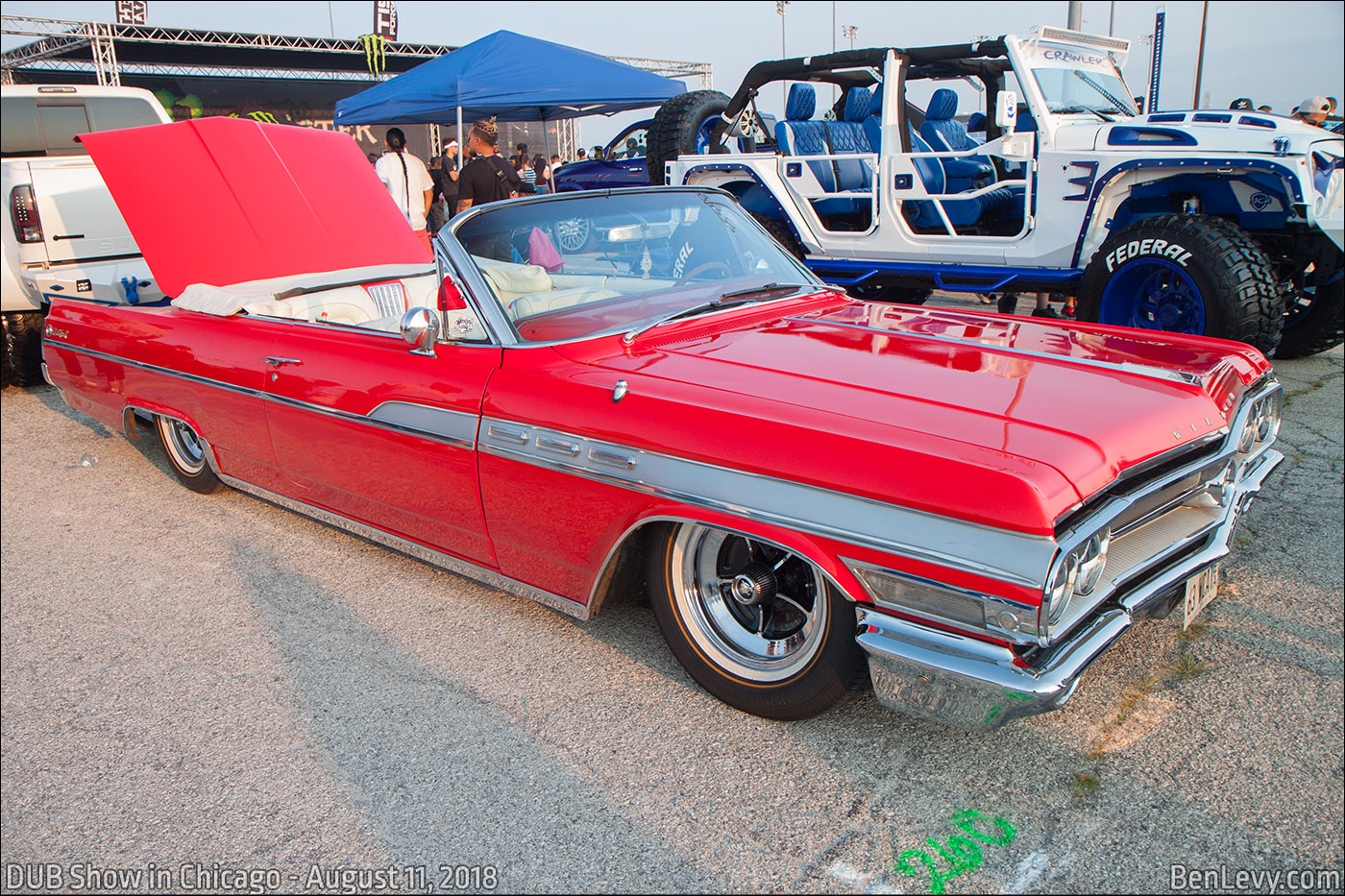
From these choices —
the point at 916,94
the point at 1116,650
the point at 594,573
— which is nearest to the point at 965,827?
the point at 1116,650

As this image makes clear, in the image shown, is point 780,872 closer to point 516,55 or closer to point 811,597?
point 811,597

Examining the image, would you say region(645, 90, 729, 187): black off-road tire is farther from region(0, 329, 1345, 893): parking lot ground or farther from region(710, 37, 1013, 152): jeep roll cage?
region(0, 329, 1345, 893): parking lot ground

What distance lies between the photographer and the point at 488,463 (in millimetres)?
2709

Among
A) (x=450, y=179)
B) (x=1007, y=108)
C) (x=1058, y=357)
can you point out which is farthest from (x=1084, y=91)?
(x=450, y=179)

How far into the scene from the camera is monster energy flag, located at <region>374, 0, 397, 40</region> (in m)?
27.4

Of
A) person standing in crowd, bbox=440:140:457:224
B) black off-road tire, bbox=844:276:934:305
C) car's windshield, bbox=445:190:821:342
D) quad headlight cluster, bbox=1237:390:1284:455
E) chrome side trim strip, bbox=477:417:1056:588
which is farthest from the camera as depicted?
person standing in crowd, bbox=440:140:457:224

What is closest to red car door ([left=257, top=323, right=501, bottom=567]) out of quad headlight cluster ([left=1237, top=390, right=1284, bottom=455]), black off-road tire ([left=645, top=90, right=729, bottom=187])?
quad headlight cluster ([left=1237, top=390, right=1284, bottom=455])

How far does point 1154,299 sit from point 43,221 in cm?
736

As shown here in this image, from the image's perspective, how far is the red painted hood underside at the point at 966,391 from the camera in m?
1.90

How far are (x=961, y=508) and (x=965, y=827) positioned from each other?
2.43 feet

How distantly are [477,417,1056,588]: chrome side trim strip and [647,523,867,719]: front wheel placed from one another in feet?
0.54

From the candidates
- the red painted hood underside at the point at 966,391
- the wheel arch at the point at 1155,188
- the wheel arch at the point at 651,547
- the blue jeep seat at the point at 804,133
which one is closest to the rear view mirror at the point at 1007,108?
the wheel arch at the point at 1155,188

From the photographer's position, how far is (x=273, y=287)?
4.31 meters

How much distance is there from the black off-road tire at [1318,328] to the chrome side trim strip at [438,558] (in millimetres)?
5766
